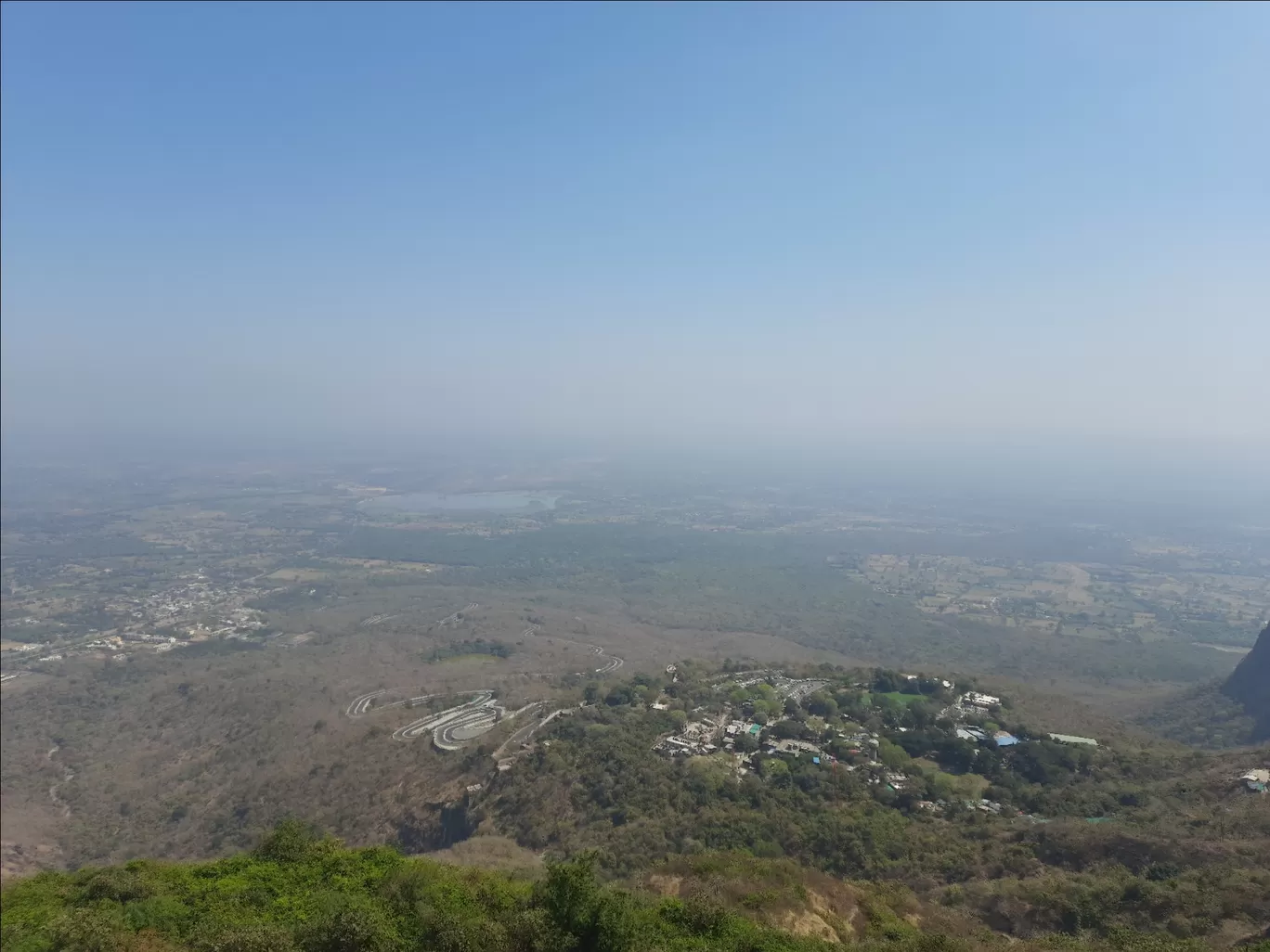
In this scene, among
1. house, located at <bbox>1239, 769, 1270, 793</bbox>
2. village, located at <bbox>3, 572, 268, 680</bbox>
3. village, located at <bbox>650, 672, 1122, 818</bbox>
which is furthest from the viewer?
village, located at <bbox>3, 572, 268, 680</bbox>

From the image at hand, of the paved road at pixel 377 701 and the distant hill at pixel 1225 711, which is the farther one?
the paved road at pixel 377 701

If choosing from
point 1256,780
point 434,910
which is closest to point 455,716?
point 434,910

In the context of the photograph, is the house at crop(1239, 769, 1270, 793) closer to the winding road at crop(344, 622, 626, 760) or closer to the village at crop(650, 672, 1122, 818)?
the village at crop(650, 672, 1122, 818)

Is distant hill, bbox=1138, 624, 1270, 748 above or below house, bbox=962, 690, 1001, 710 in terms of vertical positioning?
below

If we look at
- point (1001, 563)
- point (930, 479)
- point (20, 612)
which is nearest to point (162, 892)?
point (20, 612)

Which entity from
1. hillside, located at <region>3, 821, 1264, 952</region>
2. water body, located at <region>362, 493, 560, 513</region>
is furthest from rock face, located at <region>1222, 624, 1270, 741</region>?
water body, located at <region>362, 493, 560, 513</region>

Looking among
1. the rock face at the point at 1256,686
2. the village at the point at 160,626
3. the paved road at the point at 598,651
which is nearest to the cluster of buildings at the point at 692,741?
the paved road at the point at 598,651

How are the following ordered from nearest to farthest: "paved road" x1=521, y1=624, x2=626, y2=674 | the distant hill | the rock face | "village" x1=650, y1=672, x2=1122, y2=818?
"village" x1=650, y1=672, x2=1122, y2=818
the distant hill
the rock face
"paved road" x1=521, y1=624, x2=626, y2=674

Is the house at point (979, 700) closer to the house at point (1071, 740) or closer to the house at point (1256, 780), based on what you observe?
the house at point (1071, 740)
